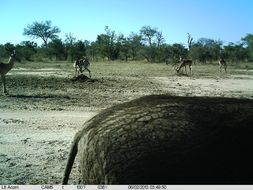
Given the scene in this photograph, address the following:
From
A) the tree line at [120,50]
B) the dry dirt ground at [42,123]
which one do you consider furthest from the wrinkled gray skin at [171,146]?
the tree line at [120,50]

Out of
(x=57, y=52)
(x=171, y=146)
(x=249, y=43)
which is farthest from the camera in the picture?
(x=57, y=52)

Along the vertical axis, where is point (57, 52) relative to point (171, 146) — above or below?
below

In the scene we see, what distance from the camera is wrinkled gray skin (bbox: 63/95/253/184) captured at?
3.23 meters

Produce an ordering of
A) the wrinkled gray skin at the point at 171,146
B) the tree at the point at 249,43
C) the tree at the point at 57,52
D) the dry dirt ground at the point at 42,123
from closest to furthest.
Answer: the wrinkled gray skin at the point at 171,146
the dry dirt ground at the point at 42,123
the tree at the point at 249,43
the tree at the point at 57,52

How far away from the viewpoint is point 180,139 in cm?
330

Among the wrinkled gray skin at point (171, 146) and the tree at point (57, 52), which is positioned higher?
the wrinkled gray skin at point (171, 146)

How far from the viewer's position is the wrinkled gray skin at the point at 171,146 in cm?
323

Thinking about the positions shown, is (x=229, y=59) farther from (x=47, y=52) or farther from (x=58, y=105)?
(x=58, y=105)

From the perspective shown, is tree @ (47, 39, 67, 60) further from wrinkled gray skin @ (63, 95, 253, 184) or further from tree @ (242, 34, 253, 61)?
wrinkled gray skin @ (63, 95, 253, 184)

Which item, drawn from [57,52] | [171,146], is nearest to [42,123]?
[171,146]

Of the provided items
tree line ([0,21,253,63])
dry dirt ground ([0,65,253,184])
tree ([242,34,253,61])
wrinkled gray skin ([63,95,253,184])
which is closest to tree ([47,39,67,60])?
tree line ([0,21,253,63])

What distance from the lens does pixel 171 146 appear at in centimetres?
327

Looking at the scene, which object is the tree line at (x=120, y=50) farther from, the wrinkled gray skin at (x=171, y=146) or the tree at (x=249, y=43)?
the wrinkled gray skin at (x=171, y=146)

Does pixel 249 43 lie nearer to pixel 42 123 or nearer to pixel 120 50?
pixel 120 50
